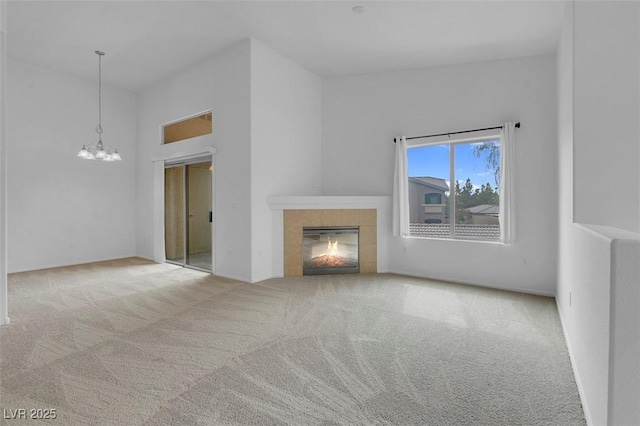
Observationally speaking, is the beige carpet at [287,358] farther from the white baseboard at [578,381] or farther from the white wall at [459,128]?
the white wall at [459,128]

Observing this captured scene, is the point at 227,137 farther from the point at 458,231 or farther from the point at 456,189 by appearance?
the point at 458,231

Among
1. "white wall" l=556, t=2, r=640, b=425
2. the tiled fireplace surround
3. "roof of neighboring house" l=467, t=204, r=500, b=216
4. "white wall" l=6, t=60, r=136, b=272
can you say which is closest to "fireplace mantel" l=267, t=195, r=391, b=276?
the tiled fireplace surround

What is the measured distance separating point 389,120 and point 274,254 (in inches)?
120

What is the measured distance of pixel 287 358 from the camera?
8.06ft

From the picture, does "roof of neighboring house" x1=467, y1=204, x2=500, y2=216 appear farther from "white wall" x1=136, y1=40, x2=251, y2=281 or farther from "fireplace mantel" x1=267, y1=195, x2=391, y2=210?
"white wall" x1=136, y1=40, x2=251, y2=281

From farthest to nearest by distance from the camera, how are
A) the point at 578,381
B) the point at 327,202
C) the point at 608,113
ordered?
the point at 327,202, the point at 608,113, the point at 578,381

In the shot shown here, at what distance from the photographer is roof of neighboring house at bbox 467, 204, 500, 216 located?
4.69 meters

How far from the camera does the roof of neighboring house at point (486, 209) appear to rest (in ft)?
15.4

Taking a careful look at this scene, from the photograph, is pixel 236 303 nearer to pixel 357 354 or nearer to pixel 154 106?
pixel 357 354

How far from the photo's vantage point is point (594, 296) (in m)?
1.70

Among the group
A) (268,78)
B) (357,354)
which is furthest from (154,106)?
(357,354)

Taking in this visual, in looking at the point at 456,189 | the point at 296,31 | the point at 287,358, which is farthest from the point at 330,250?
the point at 296,31

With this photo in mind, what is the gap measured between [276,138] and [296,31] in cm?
157

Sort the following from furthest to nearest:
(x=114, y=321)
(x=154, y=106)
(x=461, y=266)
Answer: (x=154, y=106) → (x=461, y=266) → (x=114, y=321)
